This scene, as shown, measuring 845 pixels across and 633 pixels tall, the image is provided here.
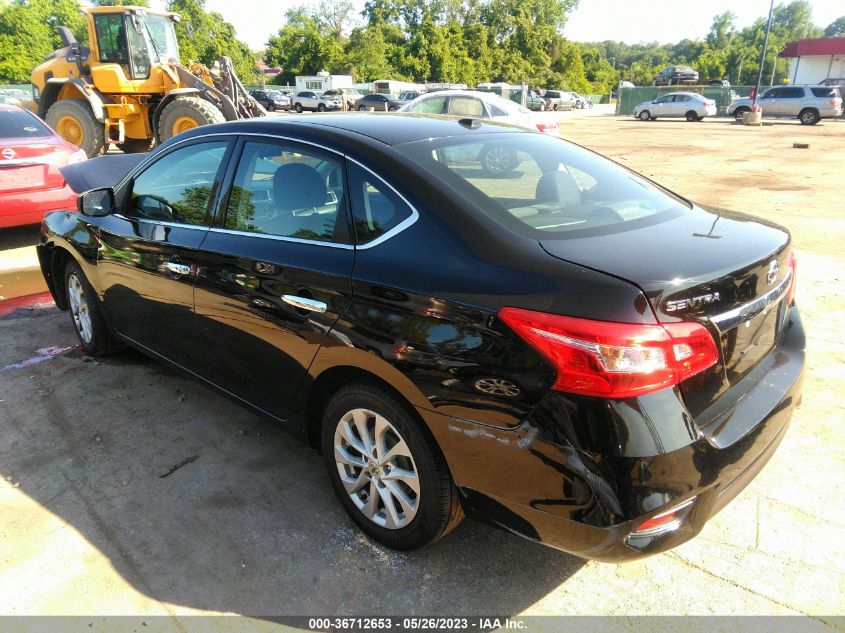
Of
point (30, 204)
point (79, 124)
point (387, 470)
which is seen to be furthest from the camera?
point (79, 124)

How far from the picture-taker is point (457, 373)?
2088 mm

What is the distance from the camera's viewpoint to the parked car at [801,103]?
3185 cm

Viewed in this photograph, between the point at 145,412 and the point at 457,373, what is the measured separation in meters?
2.55

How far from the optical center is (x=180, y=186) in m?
3.50

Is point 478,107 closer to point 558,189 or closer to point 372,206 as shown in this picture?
point 558,189

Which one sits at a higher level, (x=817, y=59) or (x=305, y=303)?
(x=817, y=59)

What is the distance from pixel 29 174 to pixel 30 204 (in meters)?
0.35

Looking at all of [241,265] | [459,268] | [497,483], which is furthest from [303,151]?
[497,483]

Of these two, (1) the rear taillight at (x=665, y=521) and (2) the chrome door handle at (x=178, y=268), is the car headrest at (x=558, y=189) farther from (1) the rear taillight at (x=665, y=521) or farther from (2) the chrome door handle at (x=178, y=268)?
(2) the chrome door handle at (x=178, y=268)

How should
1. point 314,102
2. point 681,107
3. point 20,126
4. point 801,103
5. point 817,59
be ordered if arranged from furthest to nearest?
point 817,59 < point 314,102 < point 681,107 < point 801,103 < point 20,126

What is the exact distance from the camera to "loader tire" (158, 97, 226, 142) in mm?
11656

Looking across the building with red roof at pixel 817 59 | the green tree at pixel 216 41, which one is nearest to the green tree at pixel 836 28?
the building with red roof at pixel 817 59

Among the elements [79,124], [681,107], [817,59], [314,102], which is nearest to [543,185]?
[79,124]

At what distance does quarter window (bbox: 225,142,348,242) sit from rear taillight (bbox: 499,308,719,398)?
1.05 m
